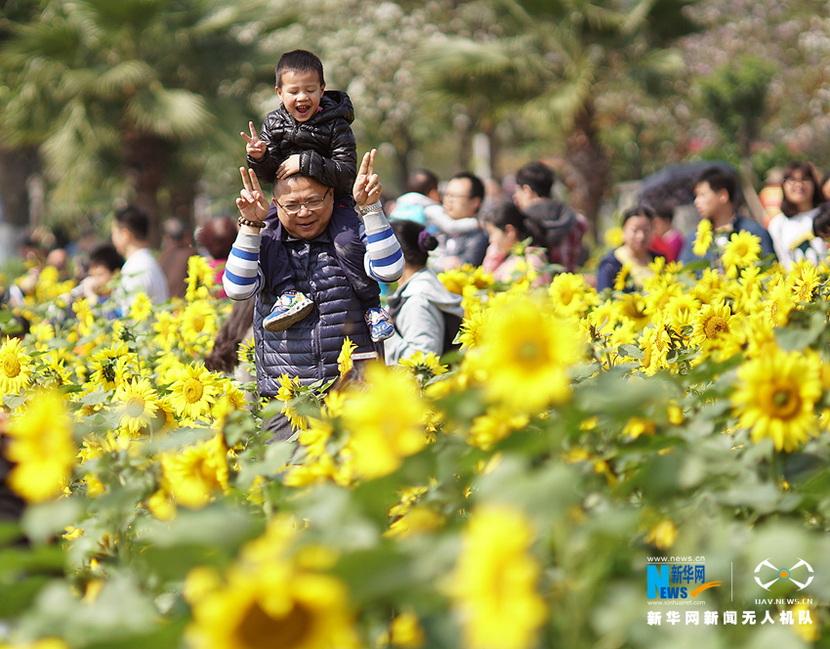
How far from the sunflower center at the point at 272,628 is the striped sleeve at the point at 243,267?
182 cm

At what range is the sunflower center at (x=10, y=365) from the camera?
2.49 meters

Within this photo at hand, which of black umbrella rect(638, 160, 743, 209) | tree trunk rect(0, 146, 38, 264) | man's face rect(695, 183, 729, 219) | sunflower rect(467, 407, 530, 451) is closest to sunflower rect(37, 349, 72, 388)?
sunflower rect(467, 407, 530, 451)

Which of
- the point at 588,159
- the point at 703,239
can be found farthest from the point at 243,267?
the point at 588,159

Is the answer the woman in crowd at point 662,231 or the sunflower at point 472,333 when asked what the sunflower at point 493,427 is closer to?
the sunflower at point 472,333

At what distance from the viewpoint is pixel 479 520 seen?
0.87 m

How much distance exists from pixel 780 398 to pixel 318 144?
1.82 meters

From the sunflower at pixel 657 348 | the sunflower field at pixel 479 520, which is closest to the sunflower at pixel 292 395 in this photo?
the sunflower field at pixel 479 520

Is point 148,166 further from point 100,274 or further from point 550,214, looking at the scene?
point 550,214

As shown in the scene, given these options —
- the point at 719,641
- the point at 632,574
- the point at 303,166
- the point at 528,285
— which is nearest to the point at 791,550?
the point at 719,641

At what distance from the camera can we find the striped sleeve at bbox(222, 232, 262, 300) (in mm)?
2555

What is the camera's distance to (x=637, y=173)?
24.0 m

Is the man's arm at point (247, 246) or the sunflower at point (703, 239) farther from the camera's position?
the sunflower at point (703, 239)

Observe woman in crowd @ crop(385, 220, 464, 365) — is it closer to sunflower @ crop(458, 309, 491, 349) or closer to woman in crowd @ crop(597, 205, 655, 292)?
sunflower @ crop(458, 309, 491, 349)

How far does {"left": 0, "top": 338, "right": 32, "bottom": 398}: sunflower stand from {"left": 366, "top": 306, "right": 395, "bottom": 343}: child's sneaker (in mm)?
998
